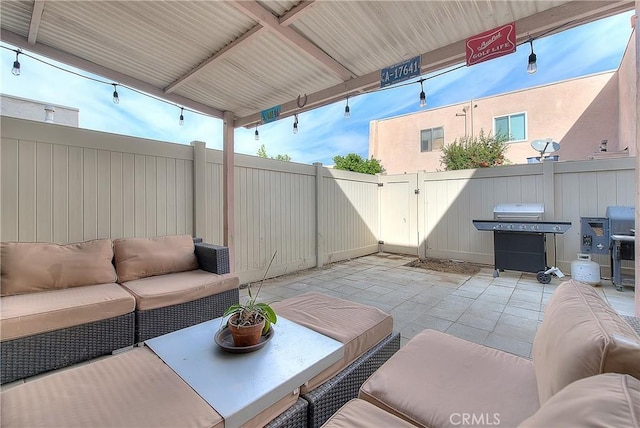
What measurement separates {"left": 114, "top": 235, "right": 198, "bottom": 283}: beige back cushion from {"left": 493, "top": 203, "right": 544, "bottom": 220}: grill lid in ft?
17.2

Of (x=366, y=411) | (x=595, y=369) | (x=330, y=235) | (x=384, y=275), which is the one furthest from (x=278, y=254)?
(x=595, y=369)

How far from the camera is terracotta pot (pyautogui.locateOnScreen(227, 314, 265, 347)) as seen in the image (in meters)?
1.47

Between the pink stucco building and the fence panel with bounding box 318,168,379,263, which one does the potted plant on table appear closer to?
the fence panel with bounding box 318,168,379,263

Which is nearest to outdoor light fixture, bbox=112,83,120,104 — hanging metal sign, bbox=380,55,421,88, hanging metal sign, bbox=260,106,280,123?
hanging metal sign, bbox=260,106,280,123

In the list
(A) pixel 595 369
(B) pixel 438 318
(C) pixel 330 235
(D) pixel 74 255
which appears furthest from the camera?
(C) pixel 330 235

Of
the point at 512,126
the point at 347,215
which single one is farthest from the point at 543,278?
the point at 512,126

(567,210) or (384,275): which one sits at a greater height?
(567,210)

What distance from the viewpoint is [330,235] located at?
6.18 m

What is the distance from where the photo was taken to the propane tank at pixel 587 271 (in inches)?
165

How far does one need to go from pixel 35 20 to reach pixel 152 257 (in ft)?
7.51

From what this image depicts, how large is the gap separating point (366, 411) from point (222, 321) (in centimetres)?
113

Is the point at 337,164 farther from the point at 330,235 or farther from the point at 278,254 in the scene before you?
the point at 278,254

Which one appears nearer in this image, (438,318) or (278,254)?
(438,318)

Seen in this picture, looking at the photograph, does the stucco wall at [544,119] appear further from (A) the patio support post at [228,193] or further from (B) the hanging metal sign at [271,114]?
(A) the patio support post at [228,193]
